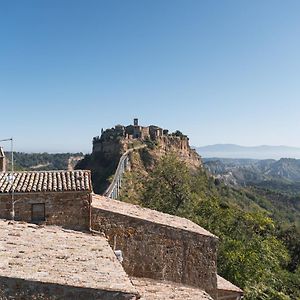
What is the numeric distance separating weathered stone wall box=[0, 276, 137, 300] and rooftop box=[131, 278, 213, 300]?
426 cm

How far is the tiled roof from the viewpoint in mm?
13593

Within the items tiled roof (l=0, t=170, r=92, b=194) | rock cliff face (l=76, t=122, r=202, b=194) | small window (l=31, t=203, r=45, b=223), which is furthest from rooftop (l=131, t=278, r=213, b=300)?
rock cliff face (l=76, t=122, r=202, b=194)

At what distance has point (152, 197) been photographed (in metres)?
30.6

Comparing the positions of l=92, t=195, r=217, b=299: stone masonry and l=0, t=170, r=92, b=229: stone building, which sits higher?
l=0, t=170, r=92, b=229: stone building

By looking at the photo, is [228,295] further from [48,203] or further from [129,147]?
[129,147]

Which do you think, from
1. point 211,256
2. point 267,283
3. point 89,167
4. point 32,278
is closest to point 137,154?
point 89,167

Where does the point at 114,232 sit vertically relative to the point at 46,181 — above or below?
below

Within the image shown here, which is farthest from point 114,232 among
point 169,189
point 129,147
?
point 129,147

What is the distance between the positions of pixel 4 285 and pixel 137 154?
59.1m

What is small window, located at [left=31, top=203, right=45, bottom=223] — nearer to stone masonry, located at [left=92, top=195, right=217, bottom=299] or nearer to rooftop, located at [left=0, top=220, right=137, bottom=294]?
rooftop, located at [left=0, top=220, right=137, bottom=294]

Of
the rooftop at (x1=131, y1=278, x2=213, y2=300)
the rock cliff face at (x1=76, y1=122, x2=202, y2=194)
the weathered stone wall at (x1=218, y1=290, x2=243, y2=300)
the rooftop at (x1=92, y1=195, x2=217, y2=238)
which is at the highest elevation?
the rock cliff face at (x1=76, y1=122, x2=202, y2=194)

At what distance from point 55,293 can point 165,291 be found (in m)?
5.93

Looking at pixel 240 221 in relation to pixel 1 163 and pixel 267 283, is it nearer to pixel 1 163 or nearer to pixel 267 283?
pixel 267 283

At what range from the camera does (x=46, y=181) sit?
46.9ft
